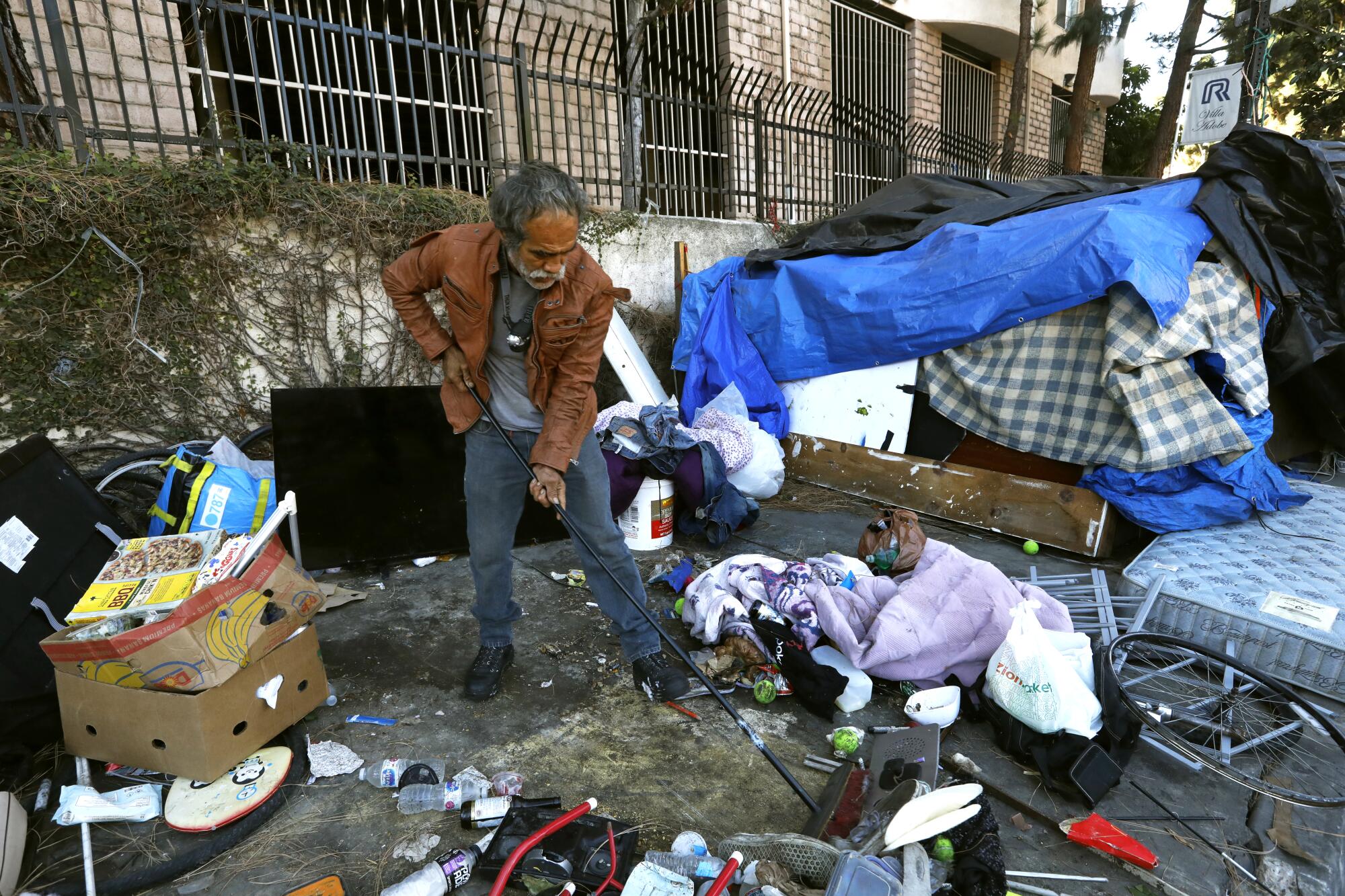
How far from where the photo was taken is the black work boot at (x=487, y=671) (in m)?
2.66

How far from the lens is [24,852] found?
6.39 ft

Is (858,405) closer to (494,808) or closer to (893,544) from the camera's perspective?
(893,544)

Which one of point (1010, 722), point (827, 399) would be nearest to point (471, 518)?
point (1010, 722)

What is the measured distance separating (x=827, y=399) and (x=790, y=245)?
1439mm

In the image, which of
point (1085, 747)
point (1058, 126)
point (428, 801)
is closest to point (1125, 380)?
point (1085, 747)

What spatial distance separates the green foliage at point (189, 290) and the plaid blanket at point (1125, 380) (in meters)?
3.90

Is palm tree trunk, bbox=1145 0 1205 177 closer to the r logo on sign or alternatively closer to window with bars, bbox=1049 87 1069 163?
the r logo on sign

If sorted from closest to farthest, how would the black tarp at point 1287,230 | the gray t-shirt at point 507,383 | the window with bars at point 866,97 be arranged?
the gray t-shirt at point 507,383 → the black tarp at point 1287,230 → the window with bars at point 866,97

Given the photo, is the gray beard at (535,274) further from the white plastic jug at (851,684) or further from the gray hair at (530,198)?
the white plastic jug at (851,684)

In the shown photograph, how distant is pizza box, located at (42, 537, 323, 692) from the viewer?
1988 millimetres

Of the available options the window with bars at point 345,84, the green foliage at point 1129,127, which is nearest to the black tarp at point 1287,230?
the window with bars at point 345,84

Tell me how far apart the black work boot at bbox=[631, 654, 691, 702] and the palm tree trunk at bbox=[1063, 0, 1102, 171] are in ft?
32.6

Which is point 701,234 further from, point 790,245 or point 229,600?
point 229,600

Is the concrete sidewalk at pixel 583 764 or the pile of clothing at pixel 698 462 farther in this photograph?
the pile of clothing at pixel 698 462
